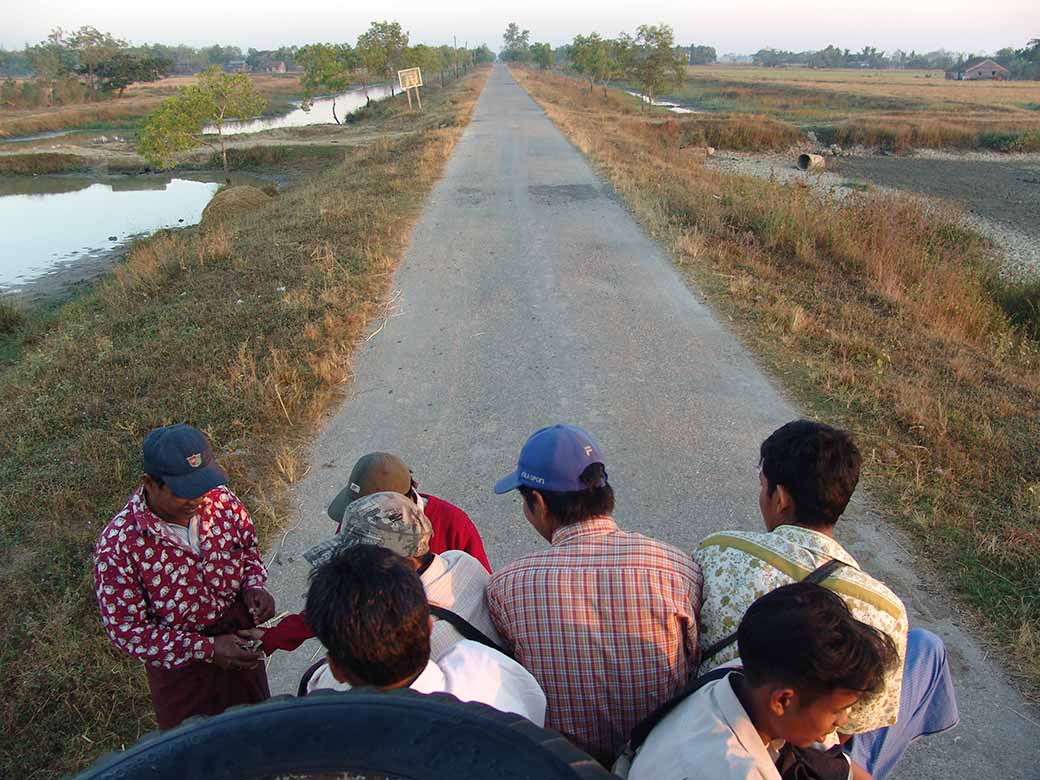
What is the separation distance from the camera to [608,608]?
7.06ft

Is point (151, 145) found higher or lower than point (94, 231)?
higher

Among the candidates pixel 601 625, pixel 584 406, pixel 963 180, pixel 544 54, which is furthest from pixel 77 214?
pixel 544 54

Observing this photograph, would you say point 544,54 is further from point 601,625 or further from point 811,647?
point 811,647

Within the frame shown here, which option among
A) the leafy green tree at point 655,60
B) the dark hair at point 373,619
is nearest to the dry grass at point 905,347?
the dark hair at point 373,619

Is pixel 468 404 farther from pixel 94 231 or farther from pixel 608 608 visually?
pixel 94 231

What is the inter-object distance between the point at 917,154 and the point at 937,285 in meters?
29.8

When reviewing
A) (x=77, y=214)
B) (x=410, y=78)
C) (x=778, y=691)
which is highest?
(x=410, y=78)

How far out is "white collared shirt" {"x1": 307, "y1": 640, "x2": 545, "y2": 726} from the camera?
5.83 ft

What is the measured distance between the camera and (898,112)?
148 ft

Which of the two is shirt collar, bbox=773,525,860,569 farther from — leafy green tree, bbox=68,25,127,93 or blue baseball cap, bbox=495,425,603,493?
leafy green tree, bbox=68,25,127,93

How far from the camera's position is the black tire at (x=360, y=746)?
3.91 ft

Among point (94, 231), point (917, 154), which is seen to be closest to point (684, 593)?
point (94, 231)

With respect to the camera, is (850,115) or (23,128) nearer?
(850,115)

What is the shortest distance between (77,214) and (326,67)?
30633mm
